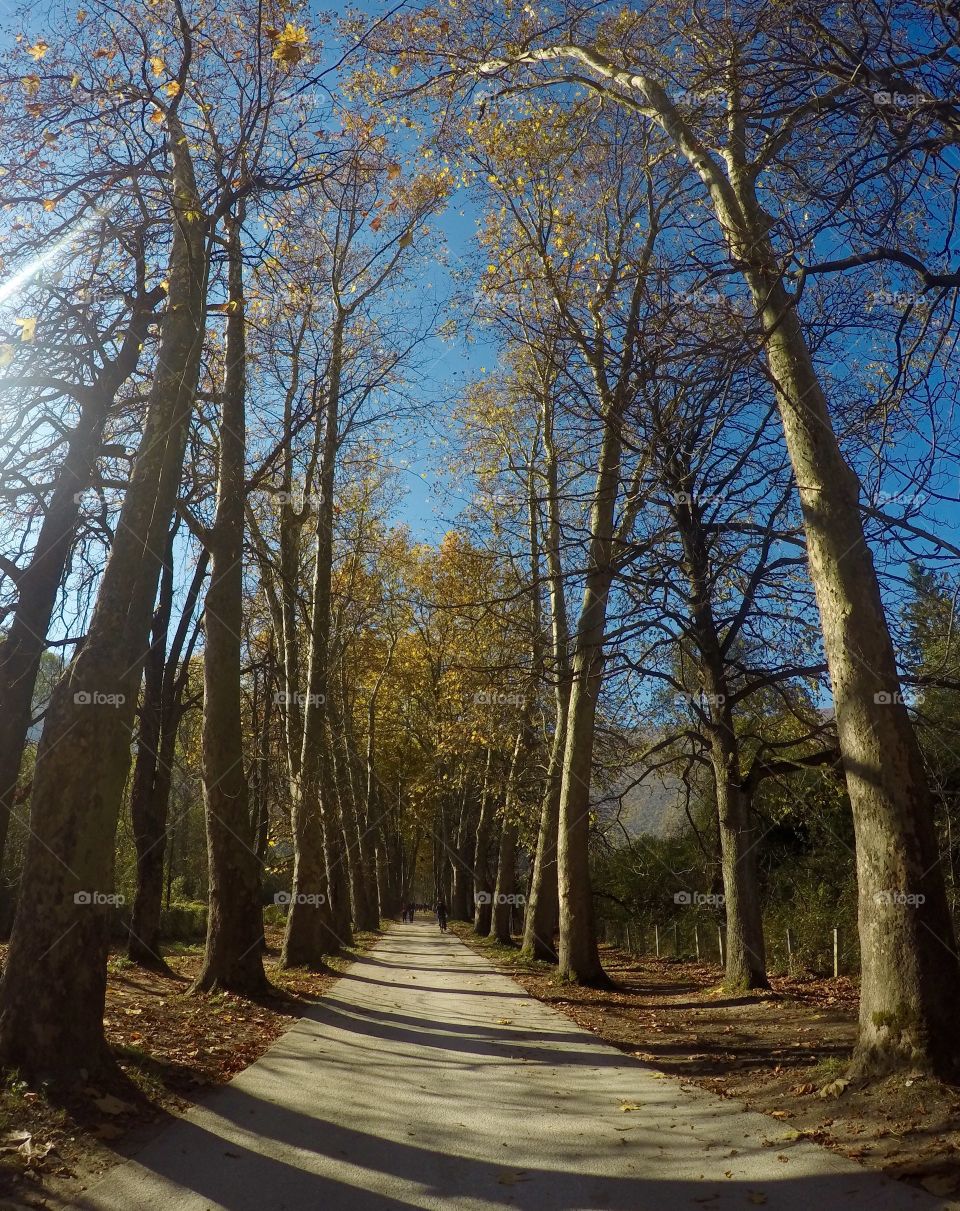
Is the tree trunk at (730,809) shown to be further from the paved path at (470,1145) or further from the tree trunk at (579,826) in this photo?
the paved path at (470,1145)

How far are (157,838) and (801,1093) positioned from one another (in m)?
12.3

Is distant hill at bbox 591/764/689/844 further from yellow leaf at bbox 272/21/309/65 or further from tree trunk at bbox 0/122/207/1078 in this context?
yellow leaf at bbox 272/21/309/65

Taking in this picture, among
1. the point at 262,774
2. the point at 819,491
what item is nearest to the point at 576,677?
the point at 819,491

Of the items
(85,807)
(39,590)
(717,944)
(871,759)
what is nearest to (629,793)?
(717,944)

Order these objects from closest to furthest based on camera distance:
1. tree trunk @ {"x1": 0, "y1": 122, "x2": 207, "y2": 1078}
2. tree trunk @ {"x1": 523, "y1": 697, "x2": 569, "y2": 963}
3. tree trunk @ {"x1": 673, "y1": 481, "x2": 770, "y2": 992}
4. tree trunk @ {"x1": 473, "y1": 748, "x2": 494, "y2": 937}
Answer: tree trunk @ {"x1": 0, "y1": 122, "x2": 207, "y2": 1078} → tree trunk @ {"x1": 673, "y1": 481, "x2": 770, "y2": 992} → tree trunk @ {"x1": 523, "y1": 697, "x2": 569, "y2": 963} → tree trunk @ {"x1": 473, "y1": 748, "x2": 494, "y2": 937}

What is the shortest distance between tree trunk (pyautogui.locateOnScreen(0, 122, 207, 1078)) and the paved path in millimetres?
1098

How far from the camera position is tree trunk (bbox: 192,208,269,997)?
11180mm

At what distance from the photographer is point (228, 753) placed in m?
11.6

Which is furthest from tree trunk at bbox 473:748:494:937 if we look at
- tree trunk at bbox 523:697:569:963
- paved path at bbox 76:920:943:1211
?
paved path at bbox 76:920:943:1211

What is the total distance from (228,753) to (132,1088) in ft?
19.6

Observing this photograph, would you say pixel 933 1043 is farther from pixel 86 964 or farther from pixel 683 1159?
pixel 86 964

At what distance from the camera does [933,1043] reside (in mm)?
5422

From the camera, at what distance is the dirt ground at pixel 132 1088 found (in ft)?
14.8

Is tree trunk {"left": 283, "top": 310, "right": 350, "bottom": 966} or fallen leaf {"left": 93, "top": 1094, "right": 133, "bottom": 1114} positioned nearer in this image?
fallen leaf {"left": 93, "top": 1094, "right": 133, "bottom": 1114}
